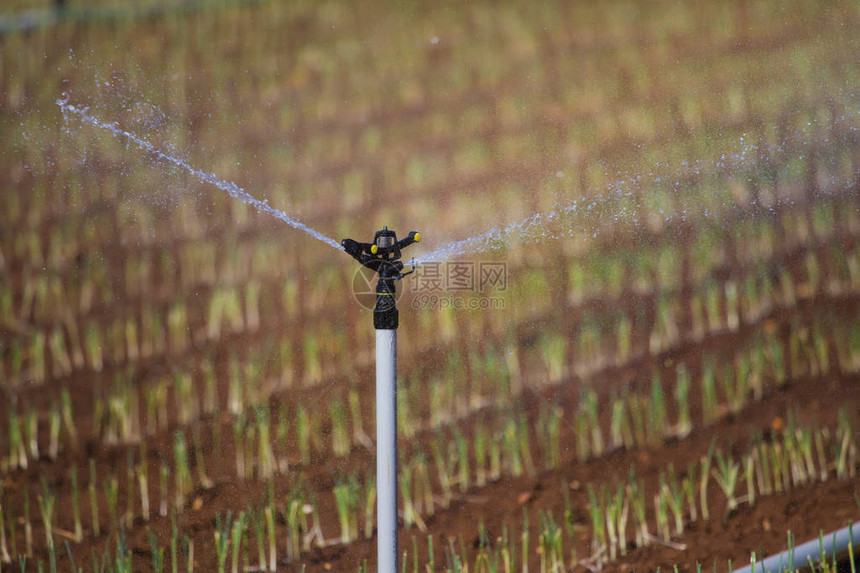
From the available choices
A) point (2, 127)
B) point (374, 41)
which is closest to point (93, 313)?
point (2, 127)

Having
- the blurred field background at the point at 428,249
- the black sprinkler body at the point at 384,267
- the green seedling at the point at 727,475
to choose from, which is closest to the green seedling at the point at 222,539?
the blurred field background at the point at 428,249

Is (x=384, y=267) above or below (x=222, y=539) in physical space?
above

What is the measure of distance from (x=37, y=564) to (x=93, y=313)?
1.12 feet

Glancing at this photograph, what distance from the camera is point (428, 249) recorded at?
93 centimetres

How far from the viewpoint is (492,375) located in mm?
946

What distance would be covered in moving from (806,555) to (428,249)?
2.13 ft

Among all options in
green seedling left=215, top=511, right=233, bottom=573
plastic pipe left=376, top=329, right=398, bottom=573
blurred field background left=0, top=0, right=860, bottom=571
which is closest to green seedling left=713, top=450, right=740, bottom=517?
blurred field background left=0, top=0, right=860, bottom=571

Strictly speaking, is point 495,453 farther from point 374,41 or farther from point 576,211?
point 374,41

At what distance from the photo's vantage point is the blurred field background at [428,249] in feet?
3.03

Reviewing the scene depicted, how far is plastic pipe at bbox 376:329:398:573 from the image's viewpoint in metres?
0.66

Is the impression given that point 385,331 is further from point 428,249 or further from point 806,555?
point 806,555

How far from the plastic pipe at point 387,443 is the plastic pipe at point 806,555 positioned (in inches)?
19.8

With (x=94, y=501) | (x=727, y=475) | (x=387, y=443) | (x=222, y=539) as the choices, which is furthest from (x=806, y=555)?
(x=94, y=501)

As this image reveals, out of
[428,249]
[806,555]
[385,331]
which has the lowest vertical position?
[806,555]
